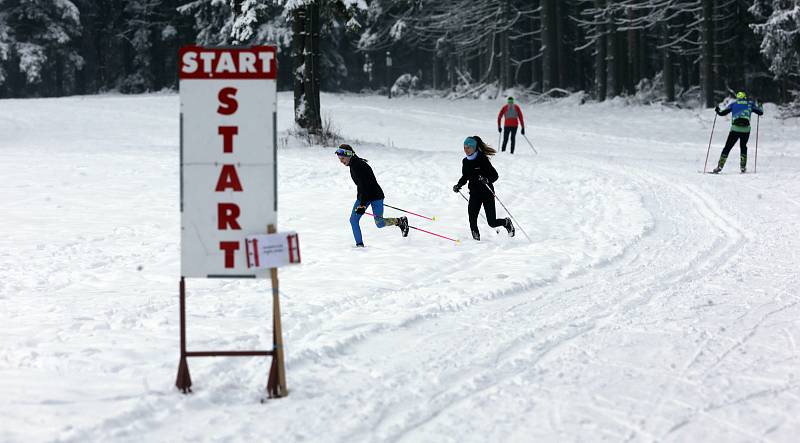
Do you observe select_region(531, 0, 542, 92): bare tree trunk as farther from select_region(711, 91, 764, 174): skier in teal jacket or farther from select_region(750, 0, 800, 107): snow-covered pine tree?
select_region(711, 91, 764, 174): skier in teal jacket

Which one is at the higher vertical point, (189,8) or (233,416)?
(189,8)

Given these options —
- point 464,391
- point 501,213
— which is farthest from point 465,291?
point 501,213

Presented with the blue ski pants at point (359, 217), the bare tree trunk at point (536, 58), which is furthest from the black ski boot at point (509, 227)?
the bare tree trunk at point (536, 58)

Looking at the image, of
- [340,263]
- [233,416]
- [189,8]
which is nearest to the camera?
[233,416]

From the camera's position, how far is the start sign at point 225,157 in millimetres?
5324

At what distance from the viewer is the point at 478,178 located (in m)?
11.7

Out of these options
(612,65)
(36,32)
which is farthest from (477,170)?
(36,32)

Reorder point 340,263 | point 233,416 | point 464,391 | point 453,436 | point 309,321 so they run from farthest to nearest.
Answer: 1. point 340,263
2. point 309,321
3. point 464,391
4. point 233,416
5. point 453,436

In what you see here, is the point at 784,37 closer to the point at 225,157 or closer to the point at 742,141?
the point at 742,141

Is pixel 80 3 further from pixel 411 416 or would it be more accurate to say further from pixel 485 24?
pixel 411 416

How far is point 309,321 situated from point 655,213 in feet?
25.8

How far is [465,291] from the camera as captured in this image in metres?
8.42

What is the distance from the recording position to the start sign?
5324 mm

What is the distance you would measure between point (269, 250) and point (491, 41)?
41797 millimetres
